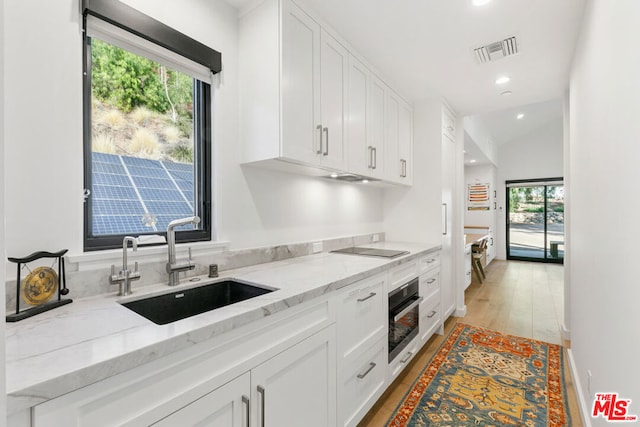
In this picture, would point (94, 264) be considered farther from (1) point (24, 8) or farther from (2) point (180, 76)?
(2) point (180, 76)

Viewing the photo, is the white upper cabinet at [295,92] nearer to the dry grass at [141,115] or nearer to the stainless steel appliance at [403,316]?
the dry grass at [141,115]

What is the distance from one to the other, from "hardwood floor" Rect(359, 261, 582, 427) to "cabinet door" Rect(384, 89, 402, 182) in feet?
5.59

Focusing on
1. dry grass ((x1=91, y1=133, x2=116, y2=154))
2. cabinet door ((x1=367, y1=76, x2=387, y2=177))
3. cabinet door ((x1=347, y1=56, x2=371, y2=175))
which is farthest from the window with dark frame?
cabinet door ((x1=367, y1=76, x2=387, y2=177))

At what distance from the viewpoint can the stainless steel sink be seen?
1.24m

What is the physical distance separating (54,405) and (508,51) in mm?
3075

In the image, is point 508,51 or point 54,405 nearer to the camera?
point 54,405

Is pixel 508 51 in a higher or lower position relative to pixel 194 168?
higher

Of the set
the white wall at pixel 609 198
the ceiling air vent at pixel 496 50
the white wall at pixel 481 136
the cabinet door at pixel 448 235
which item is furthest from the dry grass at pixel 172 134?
the white wall at pixel 481 136

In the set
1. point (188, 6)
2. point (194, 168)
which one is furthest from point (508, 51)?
point (194, 168)

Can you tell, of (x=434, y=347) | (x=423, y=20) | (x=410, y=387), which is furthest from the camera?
(x=434, y=347)

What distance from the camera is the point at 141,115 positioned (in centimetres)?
147

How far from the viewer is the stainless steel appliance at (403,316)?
2004mm

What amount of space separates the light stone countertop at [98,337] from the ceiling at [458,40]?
67.1 inches

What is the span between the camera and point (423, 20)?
1.86 metres
